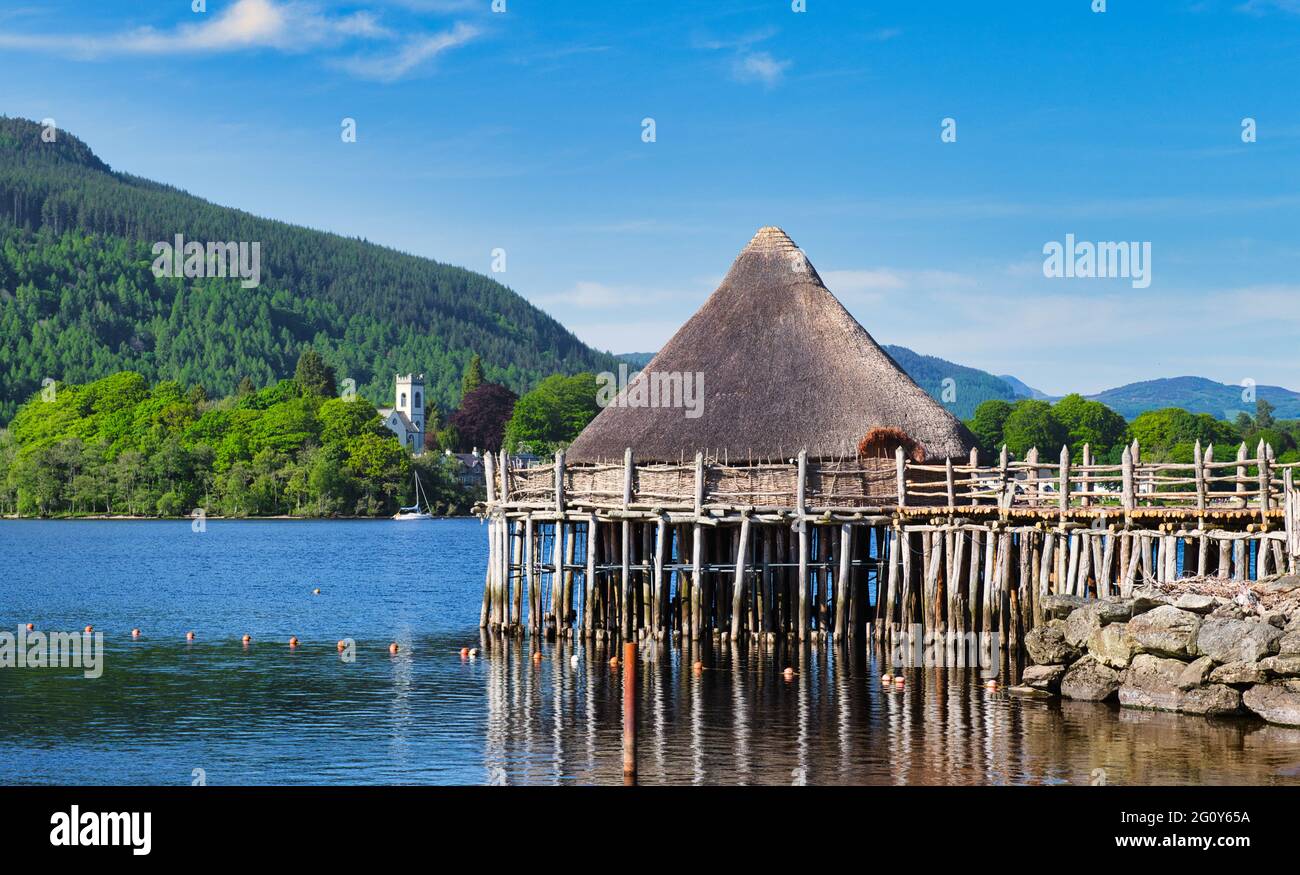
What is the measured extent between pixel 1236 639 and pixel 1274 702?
1175 millimetres

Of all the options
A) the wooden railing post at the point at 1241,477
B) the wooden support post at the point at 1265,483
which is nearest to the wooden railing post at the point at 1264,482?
the wooden support post at the point at 1265,483

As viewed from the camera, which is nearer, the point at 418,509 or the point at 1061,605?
the point at 1061,605

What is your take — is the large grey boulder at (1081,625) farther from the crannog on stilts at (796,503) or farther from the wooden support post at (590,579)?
the wooden support post at (590,579)

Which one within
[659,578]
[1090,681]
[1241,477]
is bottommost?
[1090,681]

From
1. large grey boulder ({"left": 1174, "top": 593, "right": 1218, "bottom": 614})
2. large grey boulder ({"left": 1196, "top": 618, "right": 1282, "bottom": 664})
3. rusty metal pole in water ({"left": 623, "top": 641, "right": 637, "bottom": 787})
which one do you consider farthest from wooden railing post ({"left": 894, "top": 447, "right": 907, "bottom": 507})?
rusty metal pole in water ({"left": 623, "top": 641, "right": 637, "bottom": 787})

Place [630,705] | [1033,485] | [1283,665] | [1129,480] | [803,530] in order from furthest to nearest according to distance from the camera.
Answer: [1033,485] < [803,530] < [1129,480] < [1283,665] < [630,705]

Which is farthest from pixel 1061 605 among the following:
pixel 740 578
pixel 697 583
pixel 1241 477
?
pixel 697 583

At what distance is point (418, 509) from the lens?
15362 cm

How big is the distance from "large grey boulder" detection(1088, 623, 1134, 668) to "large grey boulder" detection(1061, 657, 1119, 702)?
0.47 ft

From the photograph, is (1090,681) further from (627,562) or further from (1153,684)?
(627,562)

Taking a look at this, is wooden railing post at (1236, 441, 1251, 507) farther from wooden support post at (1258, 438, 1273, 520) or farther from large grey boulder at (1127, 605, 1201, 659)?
large grey boulder at (1127, 605, 1201, 659)
